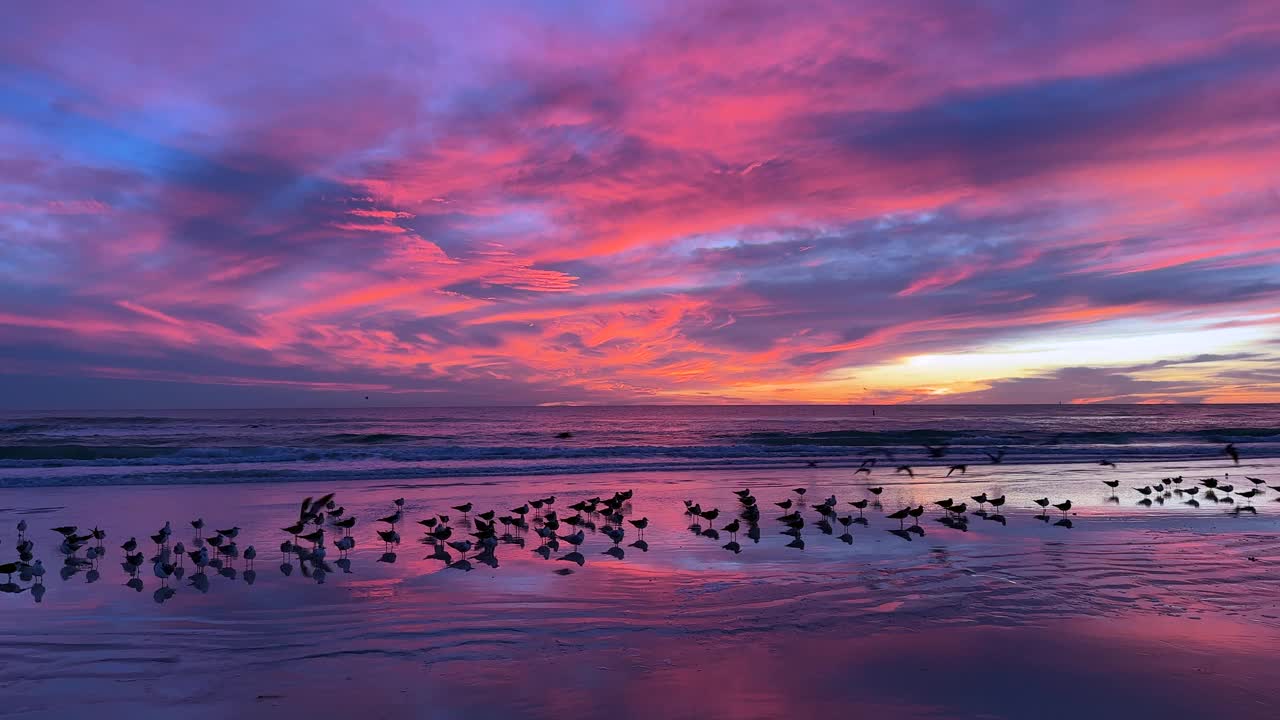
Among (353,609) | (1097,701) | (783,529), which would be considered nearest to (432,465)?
(783,529)

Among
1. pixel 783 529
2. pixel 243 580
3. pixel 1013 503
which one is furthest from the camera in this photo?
pixel 1013 503

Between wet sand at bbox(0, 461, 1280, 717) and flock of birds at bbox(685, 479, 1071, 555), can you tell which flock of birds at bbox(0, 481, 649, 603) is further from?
flock of birds at bbox(685, 479, 1071, 555)

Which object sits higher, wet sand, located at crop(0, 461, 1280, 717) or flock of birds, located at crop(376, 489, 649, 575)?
flock of birds, located at crop(376, 489, 649, 575)

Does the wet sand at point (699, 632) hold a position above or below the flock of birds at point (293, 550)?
below

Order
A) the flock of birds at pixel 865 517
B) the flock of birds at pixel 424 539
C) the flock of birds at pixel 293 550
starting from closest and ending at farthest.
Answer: the flock of birds at pixel 293 550, the flock of birds at pixel 424 539, the flock of birds at pixel 865 517

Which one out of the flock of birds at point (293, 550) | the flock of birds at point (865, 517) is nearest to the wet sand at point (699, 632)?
the flock of birds at point (293, 550)

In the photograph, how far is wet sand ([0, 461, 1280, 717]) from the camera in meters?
5.46

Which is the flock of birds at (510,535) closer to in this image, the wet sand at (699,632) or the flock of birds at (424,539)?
the flock of birds at (424,539)

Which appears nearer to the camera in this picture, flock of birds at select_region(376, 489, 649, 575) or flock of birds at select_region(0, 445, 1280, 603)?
flock of birds at select_region(0, 445, 1280, 603)

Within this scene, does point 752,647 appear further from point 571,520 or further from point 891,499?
point 891,499

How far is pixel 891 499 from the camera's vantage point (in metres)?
16.9

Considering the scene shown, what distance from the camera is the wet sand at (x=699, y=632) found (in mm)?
5457

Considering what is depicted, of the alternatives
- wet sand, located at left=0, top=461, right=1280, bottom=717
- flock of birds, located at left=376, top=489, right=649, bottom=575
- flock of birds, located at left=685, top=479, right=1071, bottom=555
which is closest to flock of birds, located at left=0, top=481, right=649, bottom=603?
flock of birds, located at left=376, top=489, right=649, bottom=575

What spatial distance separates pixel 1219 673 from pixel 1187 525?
337 inches
